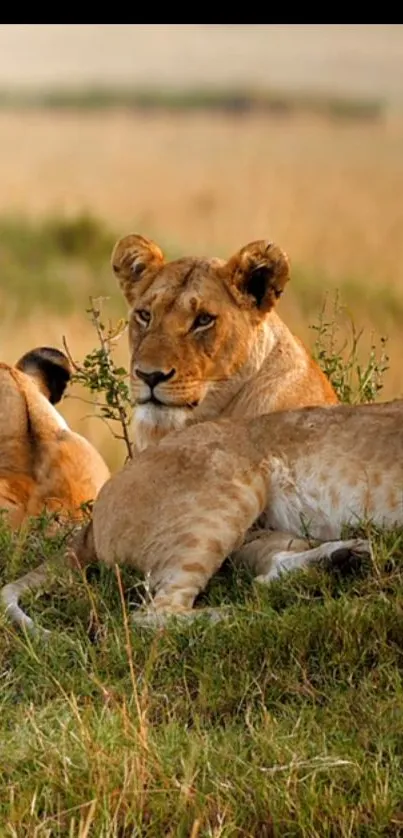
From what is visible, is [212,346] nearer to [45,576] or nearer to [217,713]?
[45,576]

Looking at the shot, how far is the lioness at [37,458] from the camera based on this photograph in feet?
21.1

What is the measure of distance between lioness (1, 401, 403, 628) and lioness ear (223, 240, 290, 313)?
80 centimetres

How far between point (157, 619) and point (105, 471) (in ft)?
6.19

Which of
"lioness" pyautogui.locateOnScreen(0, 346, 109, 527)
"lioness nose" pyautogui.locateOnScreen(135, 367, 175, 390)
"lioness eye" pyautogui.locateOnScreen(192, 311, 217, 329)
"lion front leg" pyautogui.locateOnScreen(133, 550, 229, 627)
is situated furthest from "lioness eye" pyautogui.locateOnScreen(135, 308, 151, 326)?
"lion front leg" pyautogui.locateOnScreen(133, 550, 229, 627)

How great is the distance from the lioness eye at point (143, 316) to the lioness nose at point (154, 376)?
0.90ft

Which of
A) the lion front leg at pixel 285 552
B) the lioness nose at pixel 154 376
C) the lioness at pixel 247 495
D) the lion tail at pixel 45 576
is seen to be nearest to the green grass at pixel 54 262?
the lioness nose at pixel 154 376

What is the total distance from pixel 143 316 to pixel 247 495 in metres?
1.06

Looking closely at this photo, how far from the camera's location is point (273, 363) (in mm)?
6266

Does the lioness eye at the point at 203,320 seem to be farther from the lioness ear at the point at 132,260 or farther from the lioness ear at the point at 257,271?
the lioness ear at the point at 132,260

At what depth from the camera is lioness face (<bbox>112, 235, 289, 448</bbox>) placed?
598 centimetres

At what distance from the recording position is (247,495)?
17.6 ft

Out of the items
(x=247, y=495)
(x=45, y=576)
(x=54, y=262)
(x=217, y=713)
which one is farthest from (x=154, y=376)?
(x=54, y=262)
